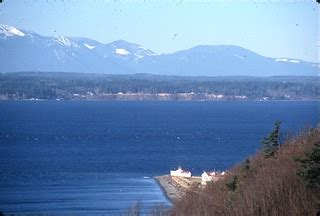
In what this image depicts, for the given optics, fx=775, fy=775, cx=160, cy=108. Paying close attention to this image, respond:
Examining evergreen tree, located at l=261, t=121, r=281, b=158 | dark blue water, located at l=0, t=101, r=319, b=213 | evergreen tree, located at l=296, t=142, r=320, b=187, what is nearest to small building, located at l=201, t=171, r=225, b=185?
dark blue water, located at l=0, t=101, r=319, b=213

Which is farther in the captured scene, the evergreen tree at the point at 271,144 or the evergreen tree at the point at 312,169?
the evergreen tree at the point at 271,144

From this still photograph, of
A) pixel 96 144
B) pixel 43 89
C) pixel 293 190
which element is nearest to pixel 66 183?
pixel 96 144

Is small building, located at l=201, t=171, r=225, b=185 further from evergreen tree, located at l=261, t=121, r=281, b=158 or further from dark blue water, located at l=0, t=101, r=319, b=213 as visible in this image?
evergreen tree, located at l=261, t=121, r=281, b=158

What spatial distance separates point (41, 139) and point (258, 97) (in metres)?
109

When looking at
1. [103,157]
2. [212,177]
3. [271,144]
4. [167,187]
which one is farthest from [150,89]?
[271,144]

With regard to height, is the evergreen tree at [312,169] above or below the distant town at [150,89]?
above

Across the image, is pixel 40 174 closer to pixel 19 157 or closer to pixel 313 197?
pixel 19 157

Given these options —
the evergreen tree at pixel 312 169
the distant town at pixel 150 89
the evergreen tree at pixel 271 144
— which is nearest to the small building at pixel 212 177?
the evergreen tree at pixel 271 144

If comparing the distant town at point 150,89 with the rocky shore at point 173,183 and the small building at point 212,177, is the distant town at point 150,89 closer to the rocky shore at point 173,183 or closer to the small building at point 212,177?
the rocky shore at point 173,183

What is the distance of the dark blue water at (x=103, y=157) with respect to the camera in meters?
36.3

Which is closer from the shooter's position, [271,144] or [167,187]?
[271,144]

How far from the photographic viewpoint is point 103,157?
2357 inches

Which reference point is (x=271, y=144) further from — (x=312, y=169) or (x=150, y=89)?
(x=150, y=89)

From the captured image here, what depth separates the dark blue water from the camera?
1431 inches
